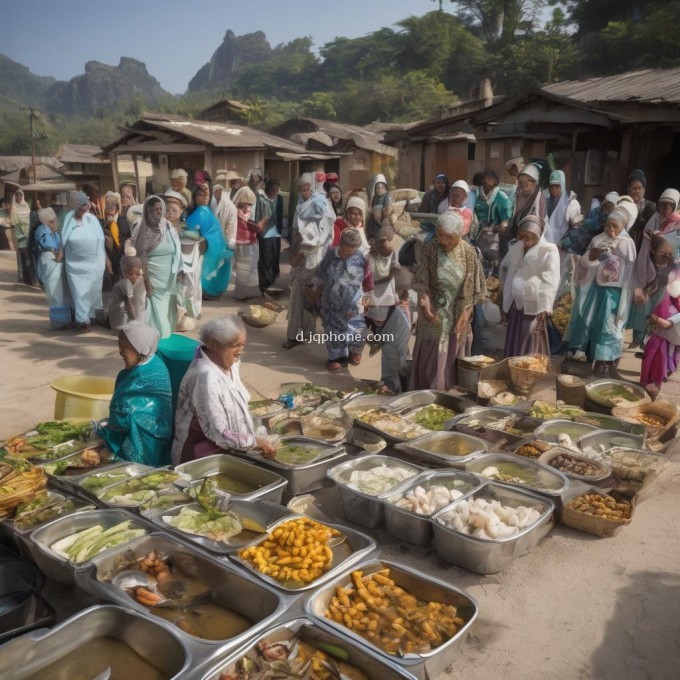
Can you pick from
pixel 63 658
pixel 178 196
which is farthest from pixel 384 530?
pixel 178 196

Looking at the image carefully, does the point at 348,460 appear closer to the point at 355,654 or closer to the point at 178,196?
the point at 355,654

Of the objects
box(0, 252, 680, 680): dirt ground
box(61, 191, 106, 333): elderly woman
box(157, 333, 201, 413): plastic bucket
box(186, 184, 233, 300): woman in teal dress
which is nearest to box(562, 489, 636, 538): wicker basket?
box(0, 252, 680, 680): dirt ground

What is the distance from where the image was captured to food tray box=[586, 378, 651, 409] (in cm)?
538

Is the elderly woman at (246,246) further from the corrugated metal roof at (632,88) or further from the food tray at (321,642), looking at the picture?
the food tray at (321,642)

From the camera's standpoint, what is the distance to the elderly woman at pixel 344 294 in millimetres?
6789

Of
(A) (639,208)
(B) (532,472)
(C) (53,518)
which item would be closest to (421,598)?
(B) (532,472)

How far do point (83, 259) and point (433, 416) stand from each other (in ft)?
20.2

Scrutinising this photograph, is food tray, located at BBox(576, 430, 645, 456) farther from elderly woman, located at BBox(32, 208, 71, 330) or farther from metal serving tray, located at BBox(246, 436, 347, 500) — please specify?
elderly woman, located at BBox(32, 208, 71, 330)

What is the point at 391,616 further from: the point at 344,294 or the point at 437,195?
the point at 437,195

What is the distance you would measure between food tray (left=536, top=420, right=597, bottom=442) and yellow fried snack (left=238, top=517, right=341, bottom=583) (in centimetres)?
224

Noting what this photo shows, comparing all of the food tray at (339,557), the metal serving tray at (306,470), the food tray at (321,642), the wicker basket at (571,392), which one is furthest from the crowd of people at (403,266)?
the food tray at (321,642)

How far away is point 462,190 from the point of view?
752 cm

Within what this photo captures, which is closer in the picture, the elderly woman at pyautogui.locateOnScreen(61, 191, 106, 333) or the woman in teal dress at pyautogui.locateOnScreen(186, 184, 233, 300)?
the elderly woman at pyautogui.locateOnScreen(61, 191, 106, 333)

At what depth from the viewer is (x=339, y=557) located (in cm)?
318
